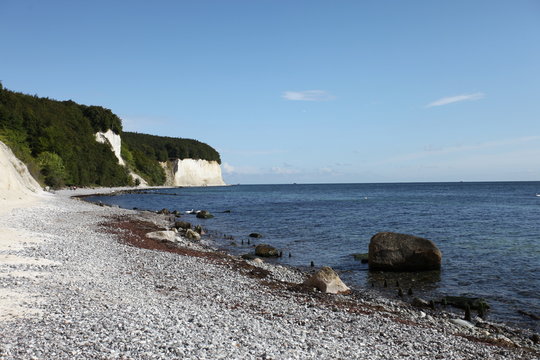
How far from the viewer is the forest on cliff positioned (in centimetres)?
7656

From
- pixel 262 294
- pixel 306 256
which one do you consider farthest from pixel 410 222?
pixel 262 294

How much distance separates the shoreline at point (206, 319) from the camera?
7.82m

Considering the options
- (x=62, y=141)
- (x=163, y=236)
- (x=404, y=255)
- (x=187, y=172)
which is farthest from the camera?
(x=187, y=172)

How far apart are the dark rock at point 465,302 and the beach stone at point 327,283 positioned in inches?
157

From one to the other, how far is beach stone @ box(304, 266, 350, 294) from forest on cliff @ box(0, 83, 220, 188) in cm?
6446

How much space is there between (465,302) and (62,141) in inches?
3684

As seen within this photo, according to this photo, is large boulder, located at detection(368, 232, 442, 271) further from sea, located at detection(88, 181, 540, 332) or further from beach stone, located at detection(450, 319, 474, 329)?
beach stone, located at detection(450, 319, 474, 329)

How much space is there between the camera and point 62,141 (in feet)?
295

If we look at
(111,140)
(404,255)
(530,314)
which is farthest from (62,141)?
(530,314)

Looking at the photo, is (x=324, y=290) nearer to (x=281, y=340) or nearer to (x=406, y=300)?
(x=406, y=300)

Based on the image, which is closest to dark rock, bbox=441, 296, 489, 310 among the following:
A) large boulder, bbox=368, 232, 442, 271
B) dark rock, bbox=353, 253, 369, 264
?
large boulder, bbox=368, 232, 442, 271

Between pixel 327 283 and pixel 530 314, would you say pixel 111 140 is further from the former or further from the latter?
pixel 530 314

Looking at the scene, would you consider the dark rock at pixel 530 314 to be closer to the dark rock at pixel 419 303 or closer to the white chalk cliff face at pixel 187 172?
the dark rock at pixel 419 303

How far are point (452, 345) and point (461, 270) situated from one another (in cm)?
1210
